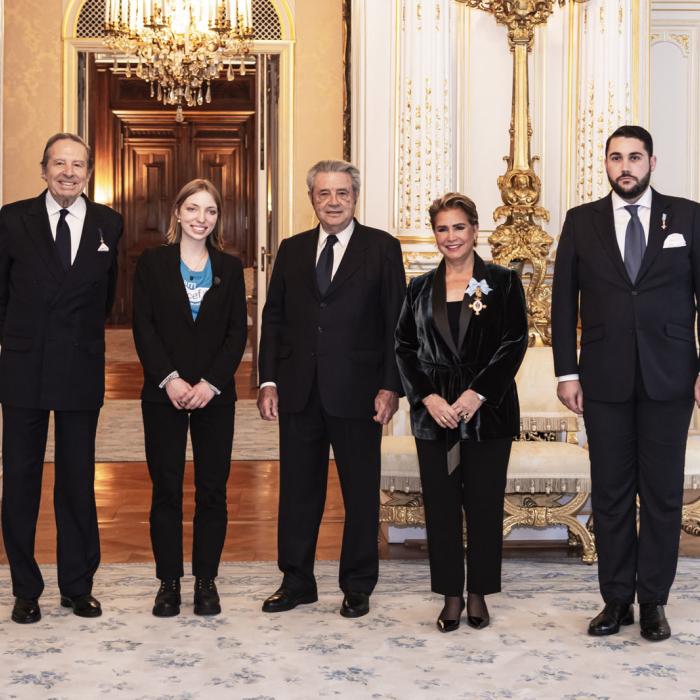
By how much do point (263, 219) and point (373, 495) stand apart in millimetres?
6279

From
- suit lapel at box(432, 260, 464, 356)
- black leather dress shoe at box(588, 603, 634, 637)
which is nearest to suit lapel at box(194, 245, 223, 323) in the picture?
suit lapel at box(432, 260, 464, 356)

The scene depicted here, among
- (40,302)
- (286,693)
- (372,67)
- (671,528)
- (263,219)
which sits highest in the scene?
(372,67)

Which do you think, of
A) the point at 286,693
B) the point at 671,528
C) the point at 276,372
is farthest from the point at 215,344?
the point at 671,528

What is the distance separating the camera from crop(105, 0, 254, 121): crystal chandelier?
8.72 metres

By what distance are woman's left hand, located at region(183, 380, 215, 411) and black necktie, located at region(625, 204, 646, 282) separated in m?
1.43

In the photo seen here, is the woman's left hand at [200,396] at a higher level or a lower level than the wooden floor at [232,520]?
higher

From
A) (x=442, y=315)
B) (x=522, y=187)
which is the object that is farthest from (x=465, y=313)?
(x=522, y=187)

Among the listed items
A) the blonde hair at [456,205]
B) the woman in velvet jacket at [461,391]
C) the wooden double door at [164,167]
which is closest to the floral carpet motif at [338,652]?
the woman in velvet jacket at [461,391]

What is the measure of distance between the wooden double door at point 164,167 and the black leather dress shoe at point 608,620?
12.1 meters

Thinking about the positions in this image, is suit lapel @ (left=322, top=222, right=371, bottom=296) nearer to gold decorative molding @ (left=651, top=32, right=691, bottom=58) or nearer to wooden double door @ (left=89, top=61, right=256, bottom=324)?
gold decorative molding @ (left=651, top=32, right=691, bottom=58)

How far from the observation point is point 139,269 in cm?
396

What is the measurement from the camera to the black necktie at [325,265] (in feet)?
13.2

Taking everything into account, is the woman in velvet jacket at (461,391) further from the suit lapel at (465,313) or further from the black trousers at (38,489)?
the black trousers at (38,489)

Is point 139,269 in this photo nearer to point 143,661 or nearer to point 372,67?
point 143,661
